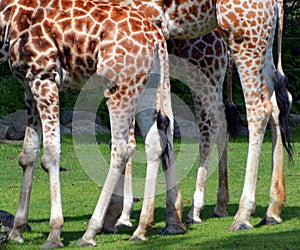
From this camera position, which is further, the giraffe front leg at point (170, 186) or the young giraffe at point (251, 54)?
the young giraffe at point (251, 54)

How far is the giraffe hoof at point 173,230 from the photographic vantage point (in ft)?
27.5

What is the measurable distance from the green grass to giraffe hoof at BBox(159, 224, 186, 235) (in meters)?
0.08

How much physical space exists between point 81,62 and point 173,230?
200 centimetres

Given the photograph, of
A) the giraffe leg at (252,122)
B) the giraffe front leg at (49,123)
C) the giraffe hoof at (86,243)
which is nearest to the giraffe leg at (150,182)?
the giraffe hoof at (86,243)

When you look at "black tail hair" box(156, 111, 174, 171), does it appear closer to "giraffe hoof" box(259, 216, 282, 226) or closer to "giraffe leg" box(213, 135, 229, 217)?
"giraffe hoof" box(259, 216, 282, 226)

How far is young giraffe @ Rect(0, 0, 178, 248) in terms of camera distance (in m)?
7.80

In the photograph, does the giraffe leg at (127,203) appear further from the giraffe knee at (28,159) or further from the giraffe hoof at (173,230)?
the giraffe knee at (28,159)

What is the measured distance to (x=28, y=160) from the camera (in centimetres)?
841

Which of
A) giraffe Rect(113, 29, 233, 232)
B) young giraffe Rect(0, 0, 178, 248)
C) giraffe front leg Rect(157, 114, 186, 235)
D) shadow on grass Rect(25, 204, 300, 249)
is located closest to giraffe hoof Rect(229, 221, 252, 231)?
shadow on grass Rect(25, 204, 300, 249)

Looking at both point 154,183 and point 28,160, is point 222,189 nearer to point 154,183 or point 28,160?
point 154,183

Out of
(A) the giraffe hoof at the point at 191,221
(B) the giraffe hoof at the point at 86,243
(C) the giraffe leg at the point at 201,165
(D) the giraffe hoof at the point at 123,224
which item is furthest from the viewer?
(C) the giraffe leg at the point at 201,165

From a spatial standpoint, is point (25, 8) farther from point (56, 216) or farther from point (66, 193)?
point (66, 193)

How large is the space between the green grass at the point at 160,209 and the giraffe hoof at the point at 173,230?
0.08 metres

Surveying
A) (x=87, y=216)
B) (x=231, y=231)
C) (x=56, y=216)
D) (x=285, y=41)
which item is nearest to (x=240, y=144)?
(x=285, y=41)
